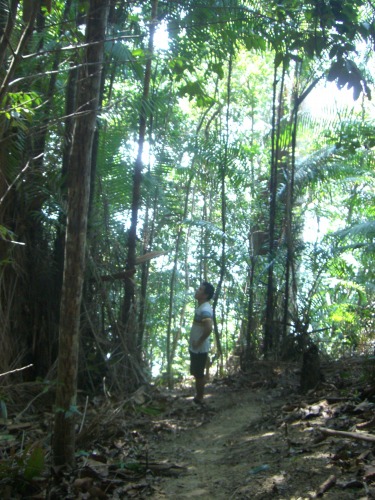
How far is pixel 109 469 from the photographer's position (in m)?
5.03

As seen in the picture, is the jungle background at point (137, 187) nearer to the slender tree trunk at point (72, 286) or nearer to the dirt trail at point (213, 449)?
the slender tree trunk at point (72, 286)

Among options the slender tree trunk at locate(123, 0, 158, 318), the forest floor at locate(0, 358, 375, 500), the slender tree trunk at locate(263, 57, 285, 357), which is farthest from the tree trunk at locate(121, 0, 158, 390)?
the slender tree trunk at locate(263, 57, 285, 357)

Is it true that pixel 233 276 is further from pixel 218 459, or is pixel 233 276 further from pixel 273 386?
pixel 218 459

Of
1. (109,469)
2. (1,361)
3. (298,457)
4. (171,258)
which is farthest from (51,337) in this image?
(171,258)

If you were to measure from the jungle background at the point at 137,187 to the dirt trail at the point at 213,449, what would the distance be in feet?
3.28

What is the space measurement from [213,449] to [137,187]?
14.3ft

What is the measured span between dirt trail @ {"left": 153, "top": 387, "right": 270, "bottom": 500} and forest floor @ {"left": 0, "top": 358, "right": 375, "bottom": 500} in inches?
0.5

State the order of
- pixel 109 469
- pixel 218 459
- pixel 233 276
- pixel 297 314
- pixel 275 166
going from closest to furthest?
pixel 109 469, pixel 218 459, pixel 297 314, pixel 275 166, pixel 233 276

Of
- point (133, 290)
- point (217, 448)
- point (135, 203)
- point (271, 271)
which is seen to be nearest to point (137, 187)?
point (135, 203)

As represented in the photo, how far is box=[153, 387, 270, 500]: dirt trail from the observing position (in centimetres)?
466

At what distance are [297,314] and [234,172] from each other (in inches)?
125

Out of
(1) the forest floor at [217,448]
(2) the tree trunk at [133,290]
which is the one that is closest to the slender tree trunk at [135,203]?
(2) the tree trunk at [133,290]

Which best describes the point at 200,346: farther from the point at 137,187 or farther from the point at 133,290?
the point at 137,187

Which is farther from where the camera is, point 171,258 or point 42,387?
point 171,258
